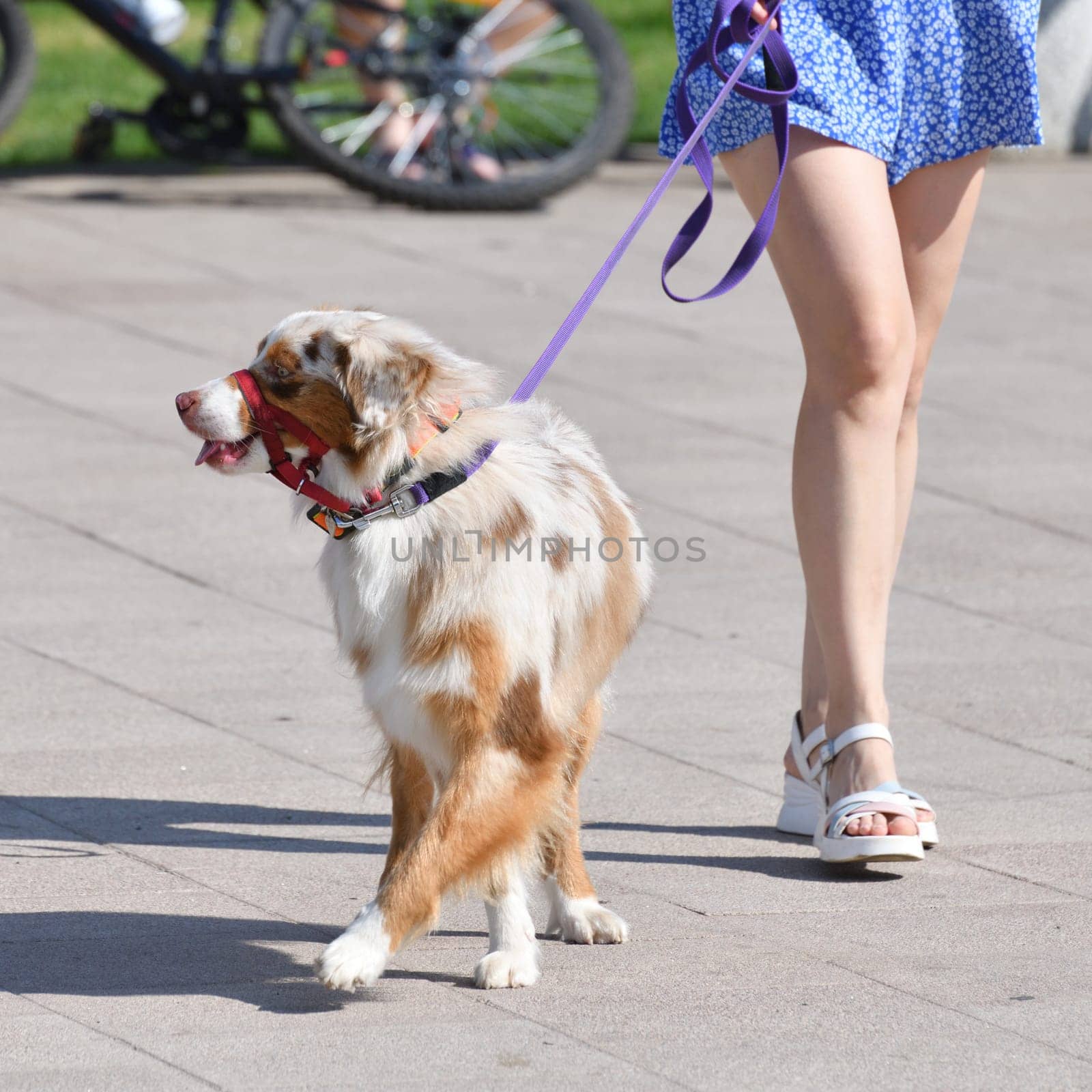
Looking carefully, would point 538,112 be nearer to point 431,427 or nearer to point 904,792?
point 904,792

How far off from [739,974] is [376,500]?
1.13 m

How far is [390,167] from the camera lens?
10.2m

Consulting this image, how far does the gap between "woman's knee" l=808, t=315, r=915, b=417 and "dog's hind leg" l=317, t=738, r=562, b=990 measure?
47.5 inches

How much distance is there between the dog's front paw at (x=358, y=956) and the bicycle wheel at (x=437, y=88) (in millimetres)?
7296

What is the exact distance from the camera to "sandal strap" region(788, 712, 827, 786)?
14.1 ft

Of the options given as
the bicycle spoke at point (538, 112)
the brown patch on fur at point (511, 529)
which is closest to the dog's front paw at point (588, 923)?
the brown patch on fur at point (511, 529)

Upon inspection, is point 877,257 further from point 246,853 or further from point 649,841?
point 246,853

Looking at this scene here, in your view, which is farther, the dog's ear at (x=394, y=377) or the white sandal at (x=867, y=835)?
the white sandal at (x=867, y=835)

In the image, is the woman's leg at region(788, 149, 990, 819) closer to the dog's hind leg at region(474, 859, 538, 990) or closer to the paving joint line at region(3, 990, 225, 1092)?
the dog's hind leg at region(474, 859, 538, 990)

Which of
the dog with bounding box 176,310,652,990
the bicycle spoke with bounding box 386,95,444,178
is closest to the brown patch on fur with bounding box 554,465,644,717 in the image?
the dog with bounding box 176,310,652,990

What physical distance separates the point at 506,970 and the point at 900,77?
2097 mm

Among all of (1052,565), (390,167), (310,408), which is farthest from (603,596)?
(390,167)

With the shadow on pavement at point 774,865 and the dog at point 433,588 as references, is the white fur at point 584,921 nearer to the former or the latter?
the dog at point 433,588

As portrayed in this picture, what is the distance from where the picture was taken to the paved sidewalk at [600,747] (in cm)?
329
